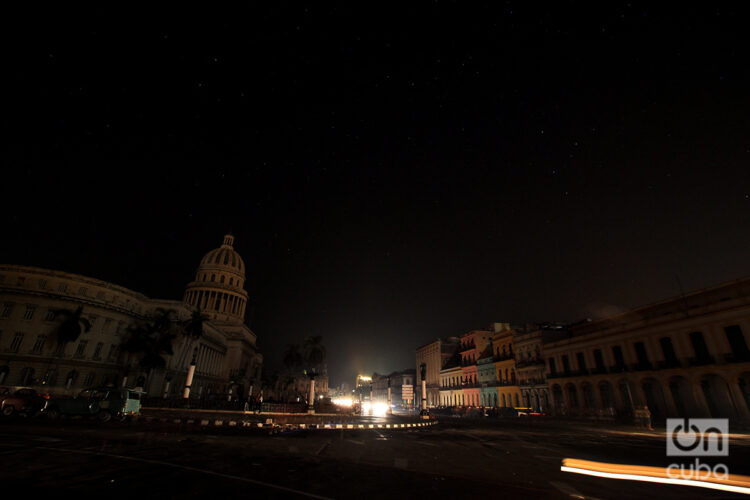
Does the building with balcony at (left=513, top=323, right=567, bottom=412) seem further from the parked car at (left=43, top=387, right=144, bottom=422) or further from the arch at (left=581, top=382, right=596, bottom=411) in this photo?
the parked car at (left=43, top=387, right=144, bottom=422)

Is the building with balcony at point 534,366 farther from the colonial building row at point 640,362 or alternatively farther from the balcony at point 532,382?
the colonial building row at point 640,362

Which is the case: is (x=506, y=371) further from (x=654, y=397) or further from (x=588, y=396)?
(x=654, y=397)

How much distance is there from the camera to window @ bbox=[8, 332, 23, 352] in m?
43.2

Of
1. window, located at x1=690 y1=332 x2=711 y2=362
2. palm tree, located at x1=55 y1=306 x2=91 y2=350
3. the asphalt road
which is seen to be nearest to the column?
window, located at x1=690 y1=332 x2=711 y2=362

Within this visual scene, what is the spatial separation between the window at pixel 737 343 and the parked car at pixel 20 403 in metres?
47.6

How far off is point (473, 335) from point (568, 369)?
25432mm

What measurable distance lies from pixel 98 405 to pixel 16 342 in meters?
39.1

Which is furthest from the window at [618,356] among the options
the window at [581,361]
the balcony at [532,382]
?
the balcony at [532,382]

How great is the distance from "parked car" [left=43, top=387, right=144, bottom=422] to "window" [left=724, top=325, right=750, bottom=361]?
4341 cm

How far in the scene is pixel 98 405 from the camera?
62.7 ft

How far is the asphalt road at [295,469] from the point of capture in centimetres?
673

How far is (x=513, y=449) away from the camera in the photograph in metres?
13.7

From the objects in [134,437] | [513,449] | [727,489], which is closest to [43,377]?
[134,437]

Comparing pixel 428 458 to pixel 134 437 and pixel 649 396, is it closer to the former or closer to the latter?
pixel 134 437
